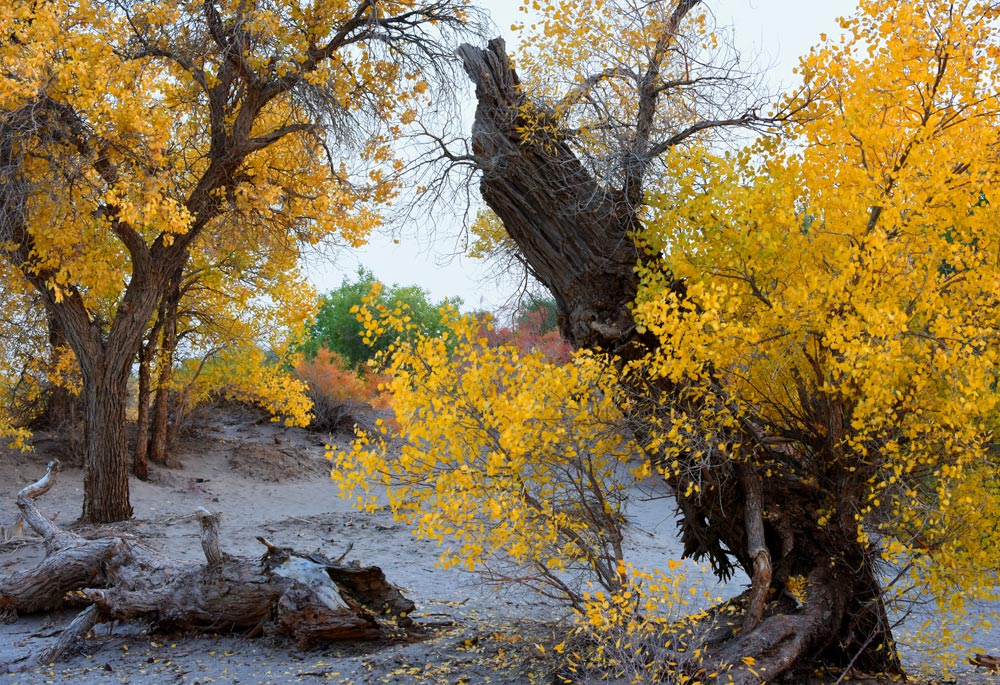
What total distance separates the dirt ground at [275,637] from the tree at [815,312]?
0.73 m

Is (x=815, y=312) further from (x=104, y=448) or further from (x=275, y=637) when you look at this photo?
(x=104, y=448)

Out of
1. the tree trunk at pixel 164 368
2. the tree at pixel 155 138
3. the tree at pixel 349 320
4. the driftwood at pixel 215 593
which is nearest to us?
the driftwood at pixel 215 593

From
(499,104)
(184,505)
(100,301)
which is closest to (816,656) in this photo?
(499,104)

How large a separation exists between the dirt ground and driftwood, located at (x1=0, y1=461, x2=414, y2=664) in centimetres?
15

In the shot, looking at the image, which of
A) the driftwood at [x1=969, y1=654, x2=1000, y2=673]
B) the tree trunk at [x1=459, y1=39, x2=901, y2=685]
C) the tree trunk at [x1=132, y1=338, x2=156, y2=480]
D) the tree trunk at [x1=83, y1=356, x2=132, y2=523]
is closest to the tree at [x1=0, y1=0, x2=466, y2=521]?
the tree trunk at [x1=83, y1=356, x2=132, y2=523]

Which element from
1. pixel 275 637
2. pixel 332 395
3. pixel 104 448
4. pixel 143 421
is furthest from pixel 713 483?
pixel 332 395

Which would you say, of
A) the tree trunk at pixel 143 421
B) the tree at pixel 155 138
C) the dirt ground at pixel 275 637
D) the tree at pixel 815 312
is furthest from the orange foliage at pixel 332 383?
the tree at pixel 815 312

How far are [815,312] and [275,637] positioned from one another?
4.73m

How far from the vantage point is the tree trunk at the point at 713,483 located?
227 inches

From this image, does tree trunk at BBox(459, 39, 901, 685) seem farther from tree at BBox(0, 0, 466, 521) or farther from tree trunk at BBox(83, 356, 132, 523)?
tree trunk at BBox(83, 356, 132, 523)

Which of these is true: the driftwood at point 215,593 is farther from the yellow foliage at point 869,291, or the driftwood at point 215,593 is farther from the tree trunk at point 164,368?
the tree trunk at point 164,368

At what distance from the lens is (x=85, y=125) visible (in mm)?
9438

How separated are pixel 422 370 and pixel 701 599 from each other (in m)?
5.06

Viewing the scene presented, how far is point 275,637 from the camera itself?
21.8ft
